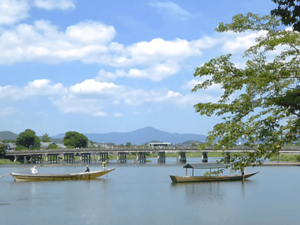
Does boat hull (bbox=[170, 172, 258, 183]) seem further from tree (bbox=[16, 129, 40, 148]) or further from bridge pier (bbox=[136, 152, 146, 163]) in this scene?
tree (bbox=[16, 129, 40, 148])

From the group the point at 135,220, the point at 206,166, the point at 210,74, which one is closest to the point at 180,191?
the point at 206,166

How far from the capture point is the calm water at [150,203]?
92.4ft

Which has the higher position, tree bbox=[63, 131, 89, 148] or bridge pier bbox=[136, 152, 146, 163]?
tree bbox=[63, 131, 89, 148]

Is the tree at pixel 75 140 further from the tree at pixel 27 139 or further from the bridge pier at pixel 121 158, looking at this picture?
the bridge pier at pixel 121 158

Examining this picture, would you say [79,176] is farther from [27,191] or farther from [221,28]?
[221,28]

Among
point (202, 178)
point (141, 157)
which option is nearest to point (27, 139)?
point (141, 157)

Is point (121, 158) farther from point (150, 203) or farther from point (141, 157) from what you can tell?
point (150, 203)

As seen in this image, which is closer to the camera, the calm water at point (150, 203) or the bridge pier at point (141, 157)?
the calm water at point (150, 203)

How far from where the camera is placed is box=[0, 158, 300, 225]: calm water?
28.2 m

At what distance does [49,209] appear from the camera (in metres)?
32.8

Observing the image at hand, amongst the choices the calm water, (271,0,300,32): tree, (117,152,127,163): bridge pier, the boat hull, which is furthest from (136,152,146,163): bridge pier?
(271,0,300,32): tree

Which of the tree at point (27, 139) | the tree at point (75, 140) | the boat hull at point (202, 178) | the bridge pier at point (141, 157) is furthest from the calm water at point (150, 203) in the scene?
the tree at point (75, 140)

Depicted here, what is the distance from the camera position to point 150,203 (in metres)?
35.6

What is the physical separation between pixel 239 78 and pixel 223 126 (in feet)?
7.47
